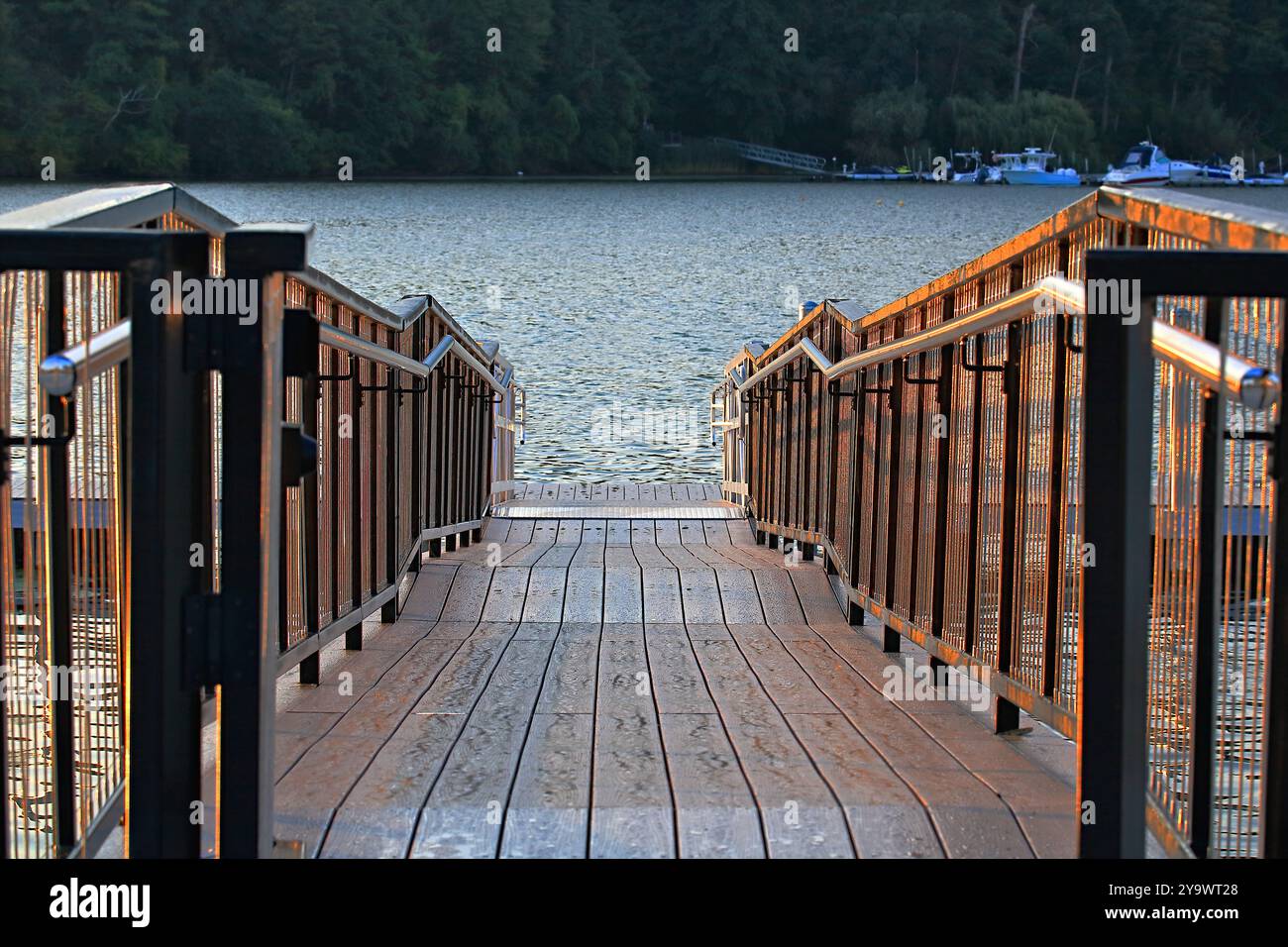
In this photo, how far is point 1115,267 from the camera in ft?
7.70

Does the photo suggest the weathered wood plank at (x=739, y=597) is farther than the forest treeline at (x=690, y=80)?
No

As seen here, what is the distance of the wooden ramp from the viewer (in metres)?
3.16

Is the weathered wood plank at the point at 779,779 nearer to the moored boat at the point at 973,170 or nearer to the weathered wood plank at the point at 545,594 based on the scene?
the weathered wood plank at the point at 545,594

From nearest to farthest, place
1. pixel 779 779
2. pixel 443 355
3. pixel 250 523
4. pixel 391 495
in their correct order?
pixel 250 523 < pixel 779 779 < pixel 391 495 < pixel 443 355

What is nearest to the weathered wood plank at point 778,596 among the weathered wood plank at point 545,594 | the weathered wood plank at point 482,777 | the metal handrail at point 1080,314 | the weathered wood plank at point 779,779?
the weathered wood plank at point 545,594

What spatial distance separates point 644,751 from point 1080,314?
136 cm

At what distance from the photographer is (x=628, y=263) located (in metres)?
64.4

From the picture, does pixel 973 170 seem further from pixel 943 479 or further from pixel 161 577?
pixel 161 577

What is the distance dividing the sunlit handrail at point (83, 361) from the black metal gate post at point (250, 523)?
0.17 metres

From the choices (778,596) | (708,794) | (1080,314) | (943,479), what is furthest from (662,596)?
(1080,314)

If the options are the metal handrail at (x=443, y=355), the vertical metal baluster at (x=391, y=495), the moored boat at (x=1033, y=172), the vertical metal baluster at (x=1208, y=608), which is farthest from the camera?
the moored boat at (x=1033, y=172)

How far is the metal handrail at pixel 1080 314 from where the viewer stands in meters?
2.25

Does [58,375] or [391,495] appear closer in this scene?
[58,375]
